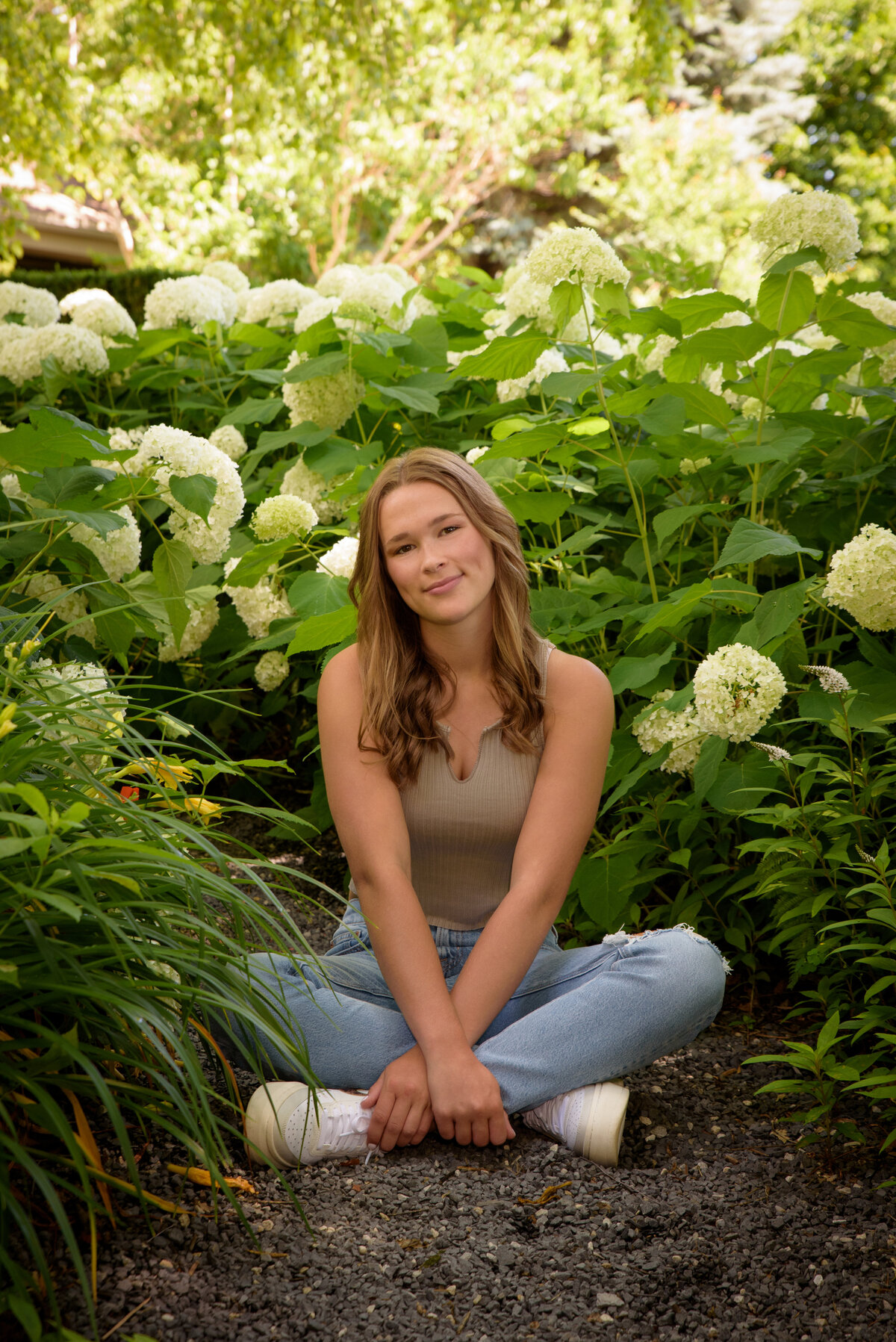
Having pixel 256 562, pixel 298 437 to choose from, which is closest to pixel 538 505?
pixel 256 562

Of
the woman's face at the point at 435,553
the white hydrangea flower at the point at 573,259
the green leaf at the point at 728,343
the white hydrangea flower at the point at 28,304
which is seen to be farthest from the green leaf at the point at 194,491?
the white hydrangea flower at the point at 28,304

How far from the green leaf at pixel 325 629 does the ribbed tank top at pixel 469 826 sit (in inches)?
15.6

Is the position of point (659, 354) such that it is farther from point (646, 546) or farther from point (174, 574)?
point (174, 574)

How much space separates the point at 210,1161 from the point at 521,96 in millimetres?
13681

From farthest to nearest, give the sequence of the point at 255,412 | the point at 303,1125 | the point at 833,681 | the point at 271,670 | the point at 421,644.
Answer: the point at 255,412, the point at 271,670, the point at 421,644, the point at 833,681, the point at 303,1125

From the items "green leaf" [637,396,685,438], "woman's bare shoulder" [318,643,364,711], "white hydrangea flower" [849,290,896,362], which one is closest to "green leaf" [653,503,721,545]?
"green leaf" [637,396,685,438]

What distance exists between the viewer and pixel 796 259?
2.19 metres

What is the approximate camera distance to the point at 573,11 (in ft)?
33.4

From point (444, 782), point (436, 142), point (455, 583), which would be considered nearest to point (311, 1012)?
point (444, 782)

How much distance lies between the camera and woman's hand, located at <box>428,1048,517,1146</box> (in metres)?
1.68

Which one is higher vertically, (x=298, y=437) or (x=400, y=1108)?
(x=298, y=437)

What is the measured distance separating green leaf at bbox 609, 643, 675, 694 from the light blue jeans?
0.50 meters

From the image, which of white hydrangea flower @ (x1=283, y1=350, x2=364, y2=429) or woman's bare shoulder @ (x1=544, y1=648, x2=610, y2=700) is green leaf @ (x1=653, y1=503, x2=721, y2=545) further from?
white hydrangea flower @ (x1=283, y1=350, x2=364, y2=429)

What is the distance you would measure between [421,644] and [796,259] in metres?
1.07
